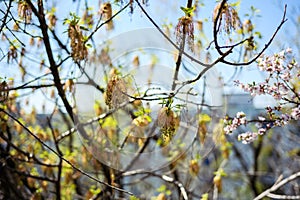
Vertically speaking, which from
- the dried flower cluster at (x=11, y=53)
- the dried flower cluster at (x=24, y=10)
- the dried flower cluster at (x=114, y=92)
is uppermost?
the dried flower cluster at (x=24, y=10)

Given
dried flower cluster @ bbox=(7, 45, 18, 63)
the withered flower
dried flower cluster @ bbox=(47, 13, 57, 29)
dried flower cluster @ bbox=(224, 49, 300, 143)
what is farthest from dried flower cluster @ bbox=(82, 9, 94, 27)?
dried flower cluster @ bbox=(224, 49, 300, 143)

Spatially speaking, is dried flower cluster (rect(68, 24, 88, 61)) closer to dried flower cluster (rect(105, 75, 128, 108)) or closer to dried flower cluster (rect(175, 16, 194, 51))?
dried flower cluster (rect(105, 75, 128, 108))

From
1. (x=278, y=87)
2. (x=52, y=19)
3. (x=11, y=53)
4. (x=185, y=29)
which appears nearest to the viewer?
(x=185, y=29)

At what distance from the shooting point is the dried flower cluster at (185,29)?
108 centimetres

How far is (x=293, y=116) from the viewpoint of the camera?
1218 mm

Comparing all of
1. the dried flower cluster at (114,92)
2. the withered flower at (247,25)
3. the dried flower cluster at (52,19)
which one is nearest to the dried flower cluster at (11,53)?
the dried flower cluster at (52,19)

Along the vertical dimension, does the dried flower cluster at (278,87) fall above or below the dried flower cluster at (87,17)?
below

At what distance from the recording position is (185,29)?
1088 millimetres

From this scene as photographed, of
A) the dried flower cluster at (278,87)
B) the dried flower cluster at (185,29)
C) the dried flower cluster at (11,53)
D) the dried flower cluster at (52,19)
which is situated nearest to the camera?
the dried flower cluster at (185,29)

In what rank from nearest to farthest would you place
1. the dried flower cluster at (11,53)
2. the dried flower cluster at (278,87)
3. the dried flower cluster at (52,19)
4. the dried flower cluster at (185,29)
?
the dried flower cluster at (185,29)
the dried flower cluster at (278,87)
the dried flower cluster at (11,53)
the dried flower cluster at (52,19)

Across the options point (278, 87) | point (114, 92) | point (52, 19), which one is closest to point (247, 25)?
point (278, 87)

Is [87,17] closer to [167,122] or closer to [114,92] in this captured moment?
[114,92]

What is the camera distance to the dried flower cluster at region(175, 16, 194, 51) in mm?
1083

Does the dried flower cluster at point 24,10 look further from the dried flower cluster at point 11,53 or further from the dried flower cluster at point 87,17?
the dried flower cluster at point 87,17
